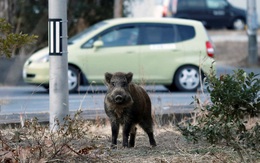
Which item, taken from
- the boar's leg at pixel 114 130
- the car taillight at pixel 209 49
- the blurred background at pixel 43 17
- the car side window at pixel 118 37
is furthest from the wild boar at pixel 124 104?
the blurred background at pixel 43 17

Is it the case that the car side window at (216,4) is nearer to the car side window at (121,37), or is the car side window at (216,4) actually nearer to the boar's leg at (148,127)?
the car side window at (121,37)

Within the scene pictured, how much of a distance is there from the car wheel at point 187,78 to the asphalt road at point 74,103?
1.76 ft

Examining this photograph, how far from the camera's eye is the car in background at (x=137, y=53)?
17.8 m

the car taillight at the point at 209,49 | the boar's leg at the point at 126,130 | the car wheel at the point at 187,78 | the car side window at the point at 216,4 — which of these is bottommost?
the car wheel at the point at 187,78

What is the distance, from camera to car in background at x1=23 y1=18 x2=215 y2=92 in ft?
58.4

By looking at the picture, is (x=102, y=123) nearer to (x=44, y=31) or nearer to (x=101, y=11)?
(x=44, y=31)

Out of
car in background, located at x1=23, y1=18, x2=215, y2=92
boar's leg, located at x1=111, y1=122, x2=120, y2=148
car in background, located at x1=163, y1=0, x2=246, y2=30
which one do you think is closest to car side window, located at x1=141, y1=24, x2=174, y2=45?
car in background, located at x1=23, y1=18, x2=215, y2=92

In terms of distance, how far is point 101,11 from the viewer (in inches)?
1016

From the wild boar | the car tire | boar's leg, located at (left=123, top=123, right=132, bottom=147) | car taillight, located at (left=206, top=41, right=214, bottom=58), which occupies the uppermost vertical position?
the wild boar

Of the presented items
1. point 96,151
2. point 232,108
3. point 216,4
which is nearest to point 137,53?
point 232,108

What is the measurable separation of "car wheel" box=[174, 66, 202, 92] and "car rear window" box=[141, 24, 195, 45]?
2.36 feet

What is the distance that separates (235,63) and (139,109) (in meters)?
17.4

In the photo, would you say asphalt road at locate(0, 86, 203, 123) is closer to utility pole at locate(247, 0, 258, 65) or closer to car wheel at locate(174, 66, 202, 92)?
car wheel at locate(174, 66, 202, 92)

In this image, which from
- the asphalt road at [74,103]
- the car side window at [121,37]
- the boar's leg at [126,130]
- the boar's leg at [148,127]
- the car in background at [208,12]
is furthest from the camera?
the car in background at [208,12]
